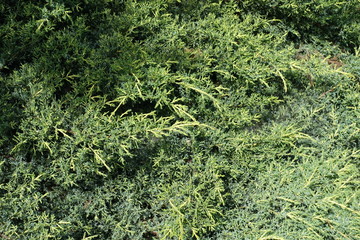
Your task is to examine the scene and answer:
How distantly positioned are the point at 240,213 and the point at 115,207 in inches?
33.4

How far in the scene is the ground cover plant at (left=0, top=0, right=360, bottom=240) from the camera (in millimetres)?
2113

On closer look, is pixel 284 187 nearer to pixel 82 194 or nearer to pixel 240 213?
pixel 240 213

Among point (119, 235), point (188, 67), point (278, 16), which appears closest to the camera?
point (119, 235)

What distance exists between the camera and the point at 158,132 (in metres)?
2.19

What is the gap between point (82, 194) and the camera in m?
2.19

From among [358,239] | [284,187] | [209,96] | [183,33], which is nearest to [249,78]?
[209,96]

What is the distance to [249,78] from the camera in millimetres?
2592

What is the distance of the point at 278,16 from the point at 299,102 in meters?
0.88

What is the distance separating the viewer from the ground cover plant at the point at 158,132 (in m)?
2.11

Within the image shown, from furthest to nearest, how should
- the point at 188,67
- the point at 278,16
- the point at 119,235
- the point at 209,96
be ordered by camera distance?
the point at 278,16 → the point at 188,67 → the point at 209,96 → the point at 119,235

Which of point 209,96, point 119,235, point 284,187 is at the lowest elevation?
point 119,235

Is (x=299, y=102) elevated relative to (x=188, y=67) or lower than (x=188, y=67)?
lower

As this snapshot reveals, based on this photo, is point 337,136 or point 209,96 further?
point 337,136

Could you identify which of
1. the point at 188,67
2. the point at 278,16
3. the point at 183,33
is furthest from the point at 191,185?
the point at 278,16
